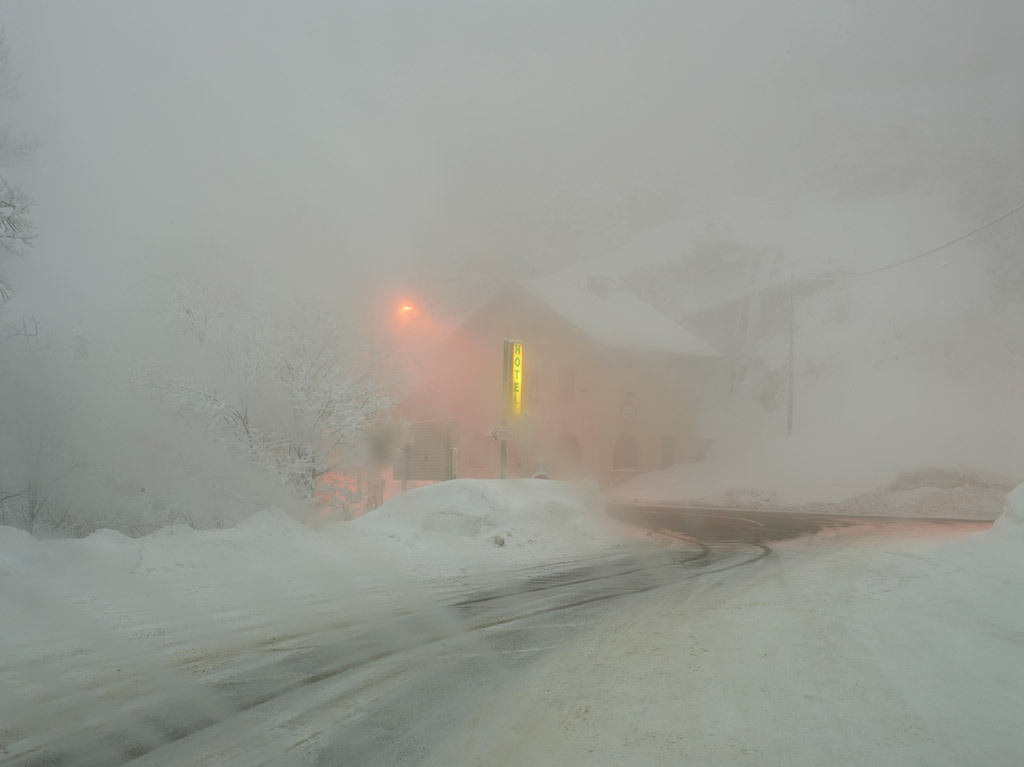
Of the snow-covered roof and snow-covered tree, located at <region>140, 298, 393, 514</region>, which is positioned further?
the snow-covered roof

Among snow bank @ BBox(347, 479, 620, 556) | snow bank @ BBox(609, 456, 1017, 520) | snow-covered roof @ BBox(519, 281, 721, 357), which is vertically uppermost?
snow-covered roof @ BBox(519, 281, 721, 357)

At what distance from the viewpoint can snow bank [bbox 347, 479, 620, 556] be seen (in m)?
15.3

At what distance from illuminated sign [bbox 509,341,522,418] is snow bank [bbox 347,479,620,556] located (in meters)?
4.48

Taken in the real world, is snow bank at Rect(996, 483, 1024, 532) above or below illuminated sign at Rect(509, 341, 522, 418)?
below

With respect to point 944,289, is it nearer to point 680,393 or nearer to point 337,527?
point 680,393

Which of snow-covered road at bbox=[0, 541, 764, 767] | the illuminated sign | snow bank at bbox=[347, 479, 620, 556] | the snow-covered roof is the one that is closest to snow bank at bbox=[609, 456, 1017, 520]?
the snow-covered roof

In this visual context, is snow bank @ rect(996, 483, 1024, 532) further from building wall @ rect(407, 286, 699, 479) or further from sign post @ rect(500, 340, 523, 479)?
building wall @ rect(407, 286, 699, 479)

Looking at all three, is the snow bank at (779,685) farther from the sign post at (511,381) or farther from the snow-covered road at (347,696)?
the sign post at (511,381)

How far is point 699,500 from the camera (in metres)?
34.8

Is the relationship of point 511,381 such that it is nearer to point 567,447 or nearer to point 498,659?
point 498,659

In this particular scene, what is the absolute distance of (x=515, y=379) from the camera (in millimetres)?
23562

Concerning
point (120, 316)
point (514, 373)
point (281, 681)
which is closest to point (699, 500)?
point (514, 373)

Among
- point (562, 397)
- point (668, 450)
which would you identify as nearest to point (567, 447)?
point (562, 397)

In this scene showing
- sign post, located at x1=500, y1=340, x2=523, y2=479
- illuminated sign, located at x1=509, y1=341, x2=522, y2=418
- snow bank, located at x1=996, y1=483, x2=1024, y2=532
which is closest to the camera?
snow bank, located at x1=996, y1=483, x2=1024, y2=532
